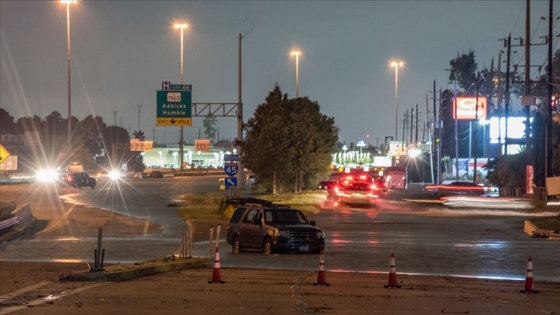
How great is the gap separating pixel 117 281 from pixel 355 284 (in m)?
5.13

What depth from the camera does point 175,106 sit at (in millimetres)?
55094

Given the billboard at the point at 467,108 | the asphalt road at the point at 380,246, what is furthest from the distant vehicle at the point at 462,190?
the billboard at the point at 467,108

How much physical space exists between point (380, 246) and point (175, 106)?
2717 centimetres

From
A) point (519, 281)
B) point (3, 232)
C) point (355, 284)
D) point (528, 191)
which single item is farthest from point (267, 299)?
point (528, 191)

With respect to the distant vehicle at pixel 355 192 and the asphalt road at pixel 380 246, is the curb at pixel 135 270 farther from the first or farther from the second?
the distant vehicle at pixel 355 192

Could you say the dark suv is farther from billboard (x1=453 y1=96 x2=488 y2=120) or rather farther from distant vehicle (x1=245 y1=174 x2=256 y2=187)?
billboard (x1=453 y1=96 x2=488 y2=120)

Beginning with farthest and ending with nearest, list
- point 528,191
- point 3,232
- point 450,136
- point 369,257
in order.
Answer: point 450,136 → point 528,191 → point 3,232 → point 369,257

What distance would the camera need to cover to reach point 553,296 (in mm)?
17328

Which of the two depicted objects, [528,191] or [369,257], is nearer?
[369,257]

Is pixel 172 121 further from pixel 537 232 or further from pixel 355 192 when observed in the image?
pixel 537 232

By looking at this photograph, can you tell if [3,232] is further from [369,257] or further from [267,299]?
[267,299]

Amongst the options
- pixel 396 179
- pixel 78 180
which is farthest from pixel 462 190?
pixel 78 180

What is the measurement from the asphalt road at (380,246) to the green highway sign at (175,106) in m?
6.27

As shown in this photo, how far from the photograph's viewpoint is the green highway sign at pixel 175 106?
54.9m
